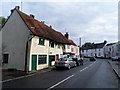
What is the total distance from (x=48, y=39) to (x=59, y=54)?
786cm

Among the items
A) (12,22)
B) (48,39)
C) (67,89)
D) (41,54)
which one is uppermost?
(12,22)

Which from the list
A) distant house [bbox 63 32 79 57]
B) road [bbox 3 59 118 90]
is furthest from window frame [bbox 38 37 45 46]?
distant house [bbox 63 32 79 57]

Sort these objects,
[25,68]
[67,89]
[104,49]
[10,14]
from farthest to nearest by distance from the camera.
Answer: [104,49], [10,14], [25,68], [67,89]

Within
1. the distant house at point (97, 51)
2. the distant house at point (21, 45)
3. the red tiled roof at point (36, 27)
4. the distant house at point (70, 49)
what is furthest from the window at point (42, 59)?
the distant house at point (97, 51)

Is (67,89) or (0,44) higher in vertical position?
(0,44)

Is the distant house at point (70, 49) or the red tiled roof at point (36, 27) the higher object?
the red tiled roof at point (36, 27)

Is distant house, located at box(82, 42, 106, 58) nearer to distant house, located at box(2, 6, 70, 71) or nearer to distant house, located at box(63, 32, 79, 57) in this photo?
distant house, located at box(63, 32, 79, 57)

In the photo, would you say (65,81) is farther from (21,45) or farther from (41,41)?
(41,41)

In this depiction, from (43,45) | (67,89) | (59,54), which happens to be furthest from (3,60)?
(67,89)

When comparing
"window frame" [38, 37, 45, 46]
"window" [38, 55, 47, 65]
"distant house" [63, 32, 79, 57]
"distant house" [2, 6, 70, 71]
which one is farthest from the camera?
"distant house" [63, 32, 79, 57]

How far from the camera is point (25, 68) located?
23188 mm

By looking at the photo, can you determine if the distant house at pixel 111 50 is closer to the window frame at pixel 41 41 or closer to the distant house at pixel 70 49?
the distant house at pixel 70 49

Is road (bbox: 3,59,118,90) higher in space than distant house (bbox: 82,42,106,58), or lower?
lower

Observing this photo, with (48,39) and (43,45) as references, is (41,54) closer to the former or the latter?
(43,45)
